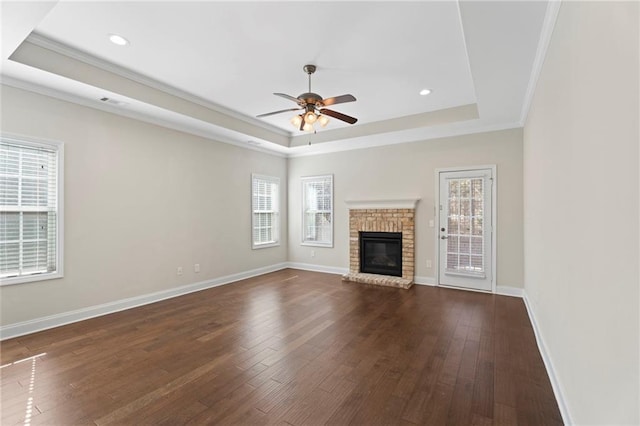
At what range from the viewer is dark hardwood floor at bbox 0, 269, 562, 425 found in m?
2.03

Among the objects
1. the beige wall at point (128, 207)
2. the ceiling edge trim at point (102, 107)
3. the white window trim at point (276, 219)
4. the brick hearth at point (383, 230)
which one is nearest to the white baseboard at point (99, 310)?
the beige wall at point (128, 207)

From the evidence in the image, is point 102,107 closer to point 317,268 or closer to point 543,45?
point 317,268

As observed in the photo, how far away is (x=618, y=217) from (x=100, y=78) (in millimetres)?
4574

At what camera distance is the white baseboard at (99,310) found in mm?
3287

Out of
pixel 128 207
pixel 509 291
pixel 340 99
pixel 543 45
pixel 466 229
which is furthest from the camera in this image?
pixel 466 229

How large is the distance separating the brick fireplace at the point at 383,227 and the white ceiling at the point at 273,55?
1700 mm

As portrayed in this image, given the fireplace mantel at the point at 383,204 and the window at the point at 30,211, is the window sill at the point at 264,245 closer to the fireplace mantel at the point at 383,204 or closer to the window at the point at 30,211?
the fireplace mantel at the point at 383,204

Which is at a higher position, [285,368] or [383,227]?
[383,227]

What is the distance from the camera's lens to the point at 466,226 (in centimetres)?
A: 515

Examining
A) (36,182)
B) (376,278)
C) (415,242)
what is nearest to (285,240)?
(376,278)

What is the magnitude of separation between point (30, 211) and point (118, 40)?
2187 mm

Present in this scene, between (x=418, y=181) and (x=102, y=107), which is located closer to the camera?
(x=102, y=107)

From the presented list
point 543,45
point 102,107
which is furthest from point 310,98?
point 102,107

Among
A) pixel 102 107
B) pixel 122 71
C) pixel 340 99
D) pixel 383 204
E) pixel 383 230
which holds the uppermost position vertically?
pixel 122 71
